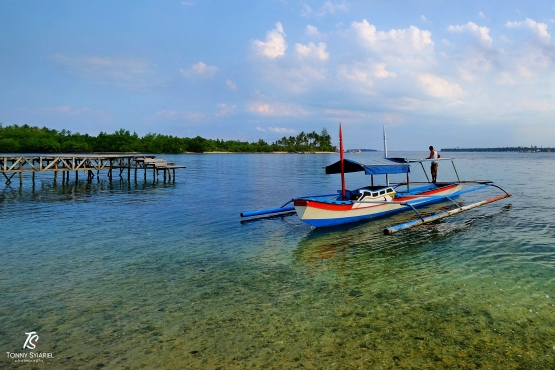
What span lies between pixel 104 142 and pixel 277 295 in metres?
151

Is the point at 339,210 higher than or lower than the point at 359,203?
lower

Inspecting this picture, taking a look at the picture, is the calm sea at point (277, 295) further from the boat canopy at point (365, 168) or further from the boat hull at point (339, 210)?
the boat canopy at point (365, 168)

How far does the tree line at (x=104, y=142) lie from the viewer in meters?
119

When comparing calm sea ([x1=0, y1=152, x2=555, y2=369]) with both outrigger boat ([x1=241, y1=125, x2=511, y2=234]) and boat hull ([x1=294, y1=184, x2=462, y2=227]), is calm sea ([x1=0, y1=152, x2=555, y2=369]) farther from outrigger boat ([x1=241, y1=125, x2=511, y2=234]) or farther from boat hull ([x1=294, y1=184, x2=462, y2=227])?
outrigger boat ([x1=241, y1=125, x2=511, y2=234])

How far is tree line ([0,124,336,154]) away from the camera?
11931cm

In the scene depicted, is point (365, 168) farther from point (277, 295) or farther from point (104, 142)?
point (104, 142)

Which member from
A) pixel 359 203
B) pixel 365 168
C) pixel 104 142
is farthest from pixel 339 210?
pixel 104 142

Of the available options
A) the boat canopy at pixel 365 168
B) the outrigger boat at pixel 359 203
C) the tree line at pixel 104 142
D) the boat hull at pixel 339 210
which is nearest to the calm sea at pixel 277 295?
the boat hull at pixel 339 210

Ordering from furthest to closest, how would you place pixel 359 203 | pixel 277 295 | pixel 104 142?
pixel 104 142 → pixel 359 203 → pixel 277 295

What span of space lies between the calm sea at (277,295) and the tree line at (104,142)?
125 m

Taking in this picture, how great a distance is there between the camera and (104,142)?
461 ft

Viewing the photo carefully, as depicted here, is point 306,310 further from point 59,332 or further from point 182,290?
point 59,332

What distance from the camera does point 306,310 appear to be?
7.84 m

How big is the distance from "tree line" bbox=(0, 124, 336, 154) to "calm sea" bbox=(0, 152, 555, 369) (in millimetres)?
124641
